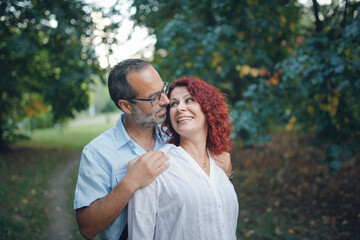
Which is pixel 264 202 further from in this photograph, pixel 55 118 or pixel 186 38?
pixel 55 118

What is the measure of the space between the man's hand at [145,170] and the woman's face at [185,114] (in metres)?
0.30

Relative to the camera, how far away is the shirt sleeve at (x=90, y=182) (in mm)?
1733

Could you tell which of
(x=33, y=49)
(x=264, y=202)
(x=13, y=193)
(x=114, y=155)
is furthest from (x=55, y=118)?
(x=114, y=155)

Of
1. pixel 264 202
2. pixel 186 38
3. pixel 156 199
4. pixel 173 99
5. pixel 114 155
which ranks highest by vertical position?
pixel 186 38

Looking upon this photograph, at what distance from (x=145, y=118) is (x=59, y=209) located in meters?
4.70

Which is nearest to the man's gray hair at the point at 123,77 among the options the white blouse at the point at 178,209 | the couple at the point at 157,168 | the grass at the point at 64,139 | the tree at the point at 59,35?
the couple at the point at 157,168

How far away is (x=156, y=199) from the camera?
1725mm

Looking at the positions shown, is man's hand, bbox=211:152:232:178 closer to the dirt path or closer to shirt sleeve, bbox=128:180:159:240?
shirt sleeve, bbox=128:180:159:240

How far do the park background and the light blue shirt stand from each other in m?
1.69

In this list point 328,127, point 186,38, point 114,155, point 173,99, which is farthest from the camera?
point 186,38

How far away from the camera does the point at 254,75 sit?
4098 mm

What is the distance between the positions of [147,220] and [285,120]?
10.3 feet

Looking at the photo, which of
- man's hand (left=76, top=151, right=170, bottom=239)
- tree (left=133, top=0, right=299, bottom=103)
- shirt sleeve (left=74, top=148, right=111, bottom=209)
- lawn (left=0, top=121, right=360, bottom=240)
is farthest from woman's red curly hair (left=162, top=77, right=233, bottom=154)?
lawn (left=0, top=121, right=360, bottom=240)

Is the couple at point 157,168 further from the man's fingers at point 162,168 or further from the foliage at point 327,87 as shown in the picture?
the foliage at point 327,87
